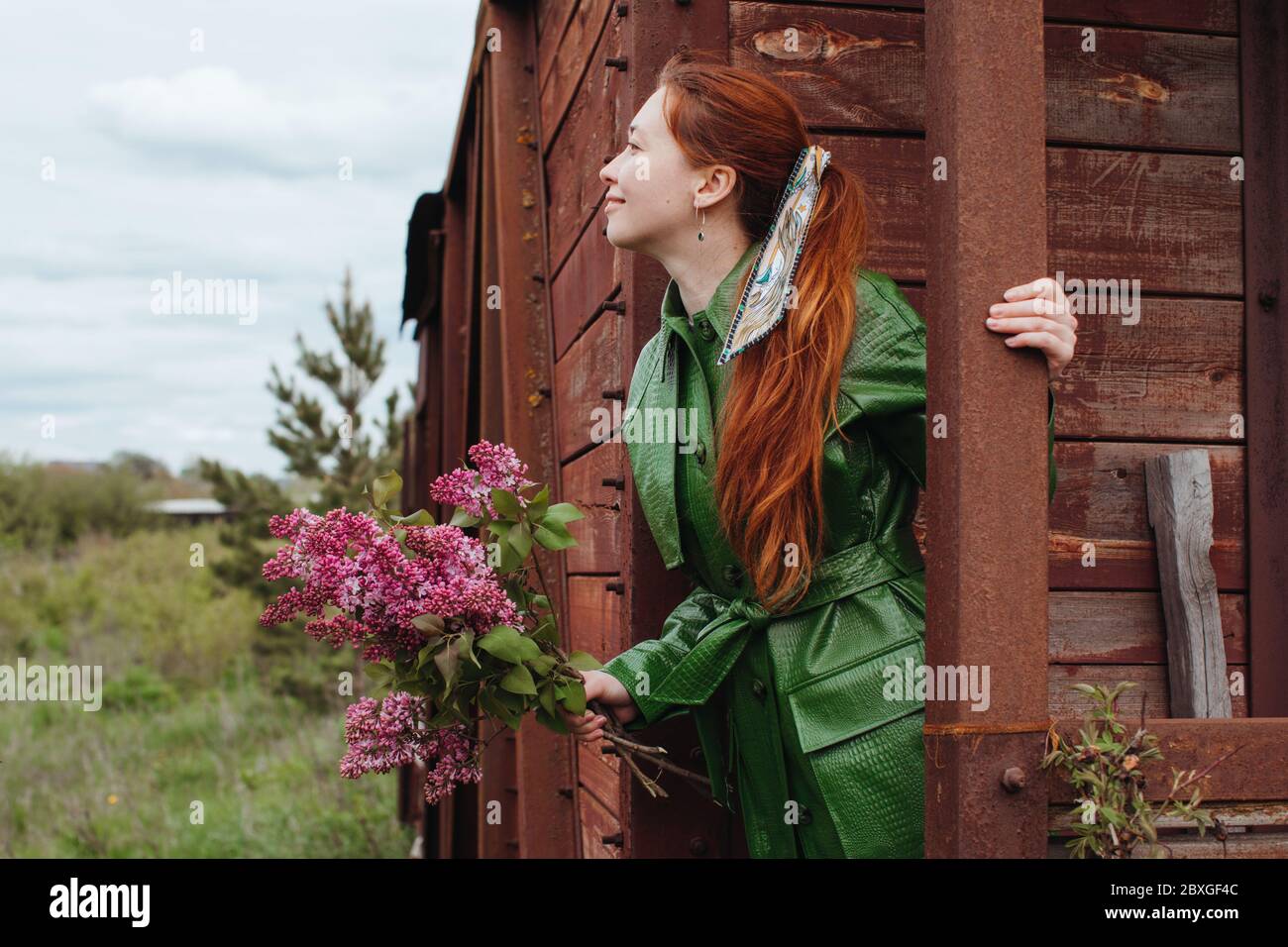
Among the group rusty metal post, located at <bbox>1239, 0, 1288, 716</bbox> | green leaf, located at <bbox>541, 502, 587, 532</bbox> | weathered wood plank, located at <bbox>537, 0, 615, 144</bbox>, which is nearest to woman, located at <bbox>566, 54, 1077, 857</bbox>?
green leaf, located at <bbox>541, 502, 587, 532</bbox>

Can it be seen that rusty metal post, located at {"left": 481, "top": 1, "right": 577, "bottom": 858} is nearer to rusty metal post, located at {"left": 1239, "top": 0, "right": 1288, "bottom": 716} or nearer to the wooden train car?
the wooden train car

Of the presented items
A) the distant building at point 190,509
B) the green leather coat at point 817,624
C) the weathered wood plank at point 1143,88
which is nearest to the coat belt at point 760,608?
the green leather coat at point 817,624

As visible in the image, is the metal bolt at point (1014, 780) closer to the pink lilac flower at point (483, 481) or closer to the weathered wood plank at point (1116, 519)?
the pink lilac flower at point (483, 481)

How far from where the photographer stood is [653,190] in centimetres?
234

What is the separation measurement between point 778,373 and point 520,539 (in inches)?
21.7

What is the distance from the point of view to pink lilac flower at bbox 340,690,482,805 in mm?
2113

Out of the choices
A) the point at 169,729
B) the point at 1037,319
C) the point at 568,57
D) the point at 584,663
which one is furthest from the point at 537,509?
the point at 169,729

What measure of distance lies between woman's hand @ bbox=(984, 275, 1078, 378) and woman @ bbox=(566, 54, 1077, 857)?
0.35 metres

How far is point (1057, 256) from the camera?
10.2 ft

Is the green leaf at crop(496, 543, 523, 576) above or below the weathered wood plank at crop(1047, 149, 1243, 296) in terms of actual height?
below

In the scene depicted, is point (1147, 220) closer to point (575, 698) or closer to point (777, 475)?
point (777, 475)

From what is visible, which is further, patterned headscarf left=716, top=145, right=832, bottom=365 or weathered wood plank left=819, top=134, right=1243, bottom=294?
weathered wood plank left=819, top=134, right=1243, bottom=294
